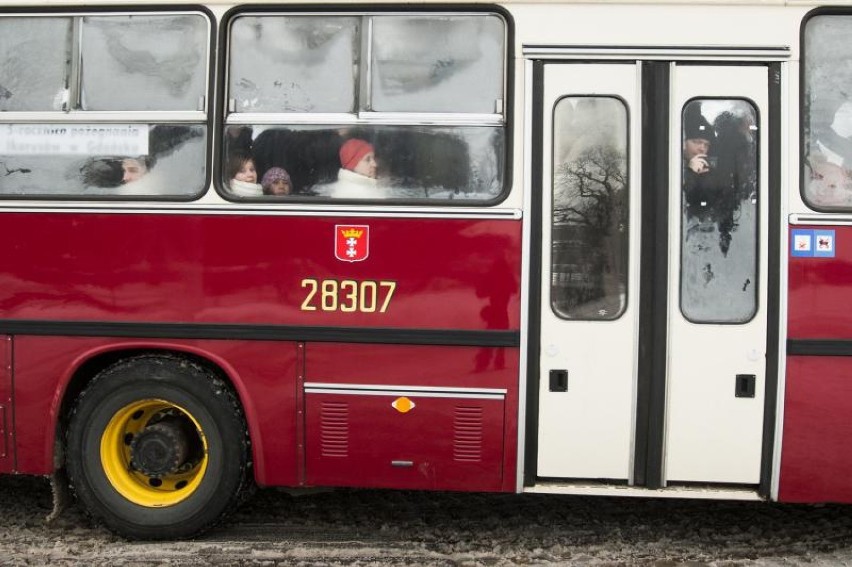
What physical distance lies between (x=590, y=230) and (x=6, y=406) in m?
3.23

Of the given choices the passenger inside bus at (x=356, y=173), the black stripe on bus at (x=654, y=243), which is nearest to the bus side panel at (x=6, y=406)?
the passenger inside bus at (x=356, y=173)

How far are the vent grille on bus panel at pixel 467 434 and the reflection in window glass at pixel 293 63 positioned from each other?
5.52ft

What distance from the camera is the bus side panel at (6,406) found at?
446cm

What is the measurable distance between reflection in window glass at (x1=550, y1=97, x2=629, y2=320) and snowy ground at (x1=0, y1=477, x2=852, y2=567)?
1335mm

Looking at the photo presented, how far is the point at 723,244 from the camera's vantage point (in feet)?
14.0

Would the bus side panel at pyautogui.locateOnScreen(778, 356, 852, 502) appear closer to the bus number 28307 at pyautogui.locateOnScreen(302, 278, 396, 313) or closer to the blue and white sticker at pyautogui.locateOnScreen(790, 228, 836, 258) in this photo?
the blue and white sticker at pyautogui.locateOnScreen(790, 228, 836, 258)

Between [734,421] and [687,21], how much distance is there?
203 centimetres

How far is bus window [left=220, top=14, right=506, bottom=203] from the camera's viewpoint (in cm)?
431

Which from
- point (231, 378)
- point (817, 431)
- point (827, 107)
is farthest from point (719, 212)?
point (231, 378)

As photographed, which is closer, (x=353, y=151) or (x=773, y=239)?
(x=773, y=239)

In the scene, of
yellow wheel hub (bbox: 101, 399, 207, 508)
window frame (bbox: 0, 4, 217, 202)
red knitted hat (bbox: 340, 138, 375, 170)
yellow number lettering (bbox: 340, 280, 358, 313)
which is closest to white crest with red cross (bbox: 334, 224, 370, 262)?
yellow number lettering (bbox: 340, 280, 358, 313)

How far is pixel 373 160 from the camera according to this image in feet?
14.3

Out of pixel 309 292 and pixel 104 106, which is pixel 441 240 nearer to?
pixel 309 292

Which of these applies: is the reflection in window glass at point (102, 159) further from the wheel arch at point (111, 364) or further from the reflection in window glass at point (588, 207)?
the reflection in window glass at point (588, 207)
